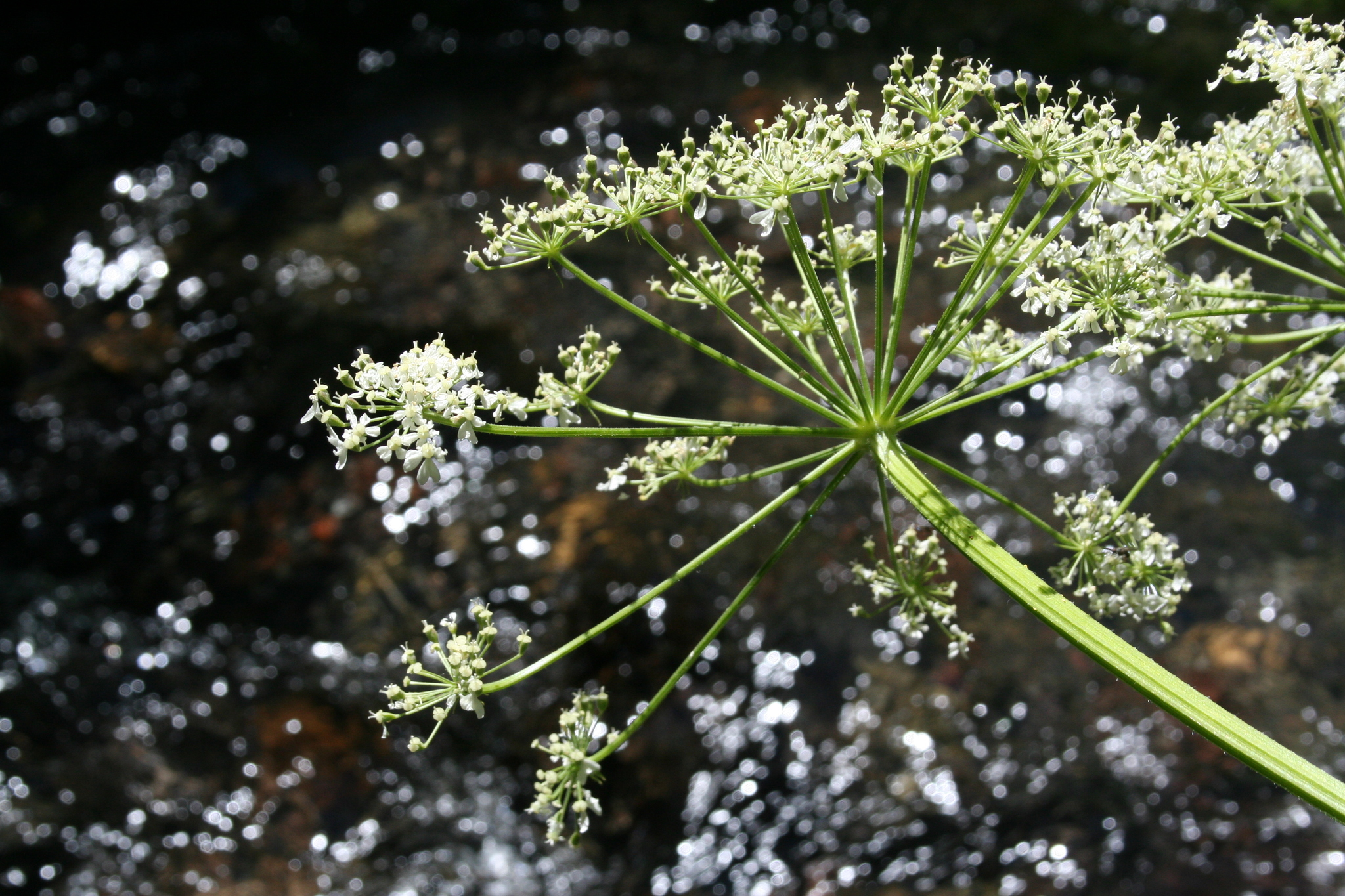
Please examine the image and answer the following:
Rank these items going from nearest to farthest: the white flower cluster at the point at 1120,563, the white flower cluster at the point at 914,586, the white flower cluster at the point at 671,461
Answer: the white flower cluster at the point at 1120,563
the white flower cluster at the point at 914,586
the white flower cluster at the point at 671,461

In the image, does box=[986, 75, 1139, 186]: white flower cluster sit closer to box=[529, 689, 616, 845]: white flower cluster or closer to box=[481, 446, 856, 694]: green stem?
box=[481, 446, 856, 694]: green stem

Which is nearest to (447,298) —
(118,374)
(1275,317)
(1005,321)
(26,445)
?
(118,374)

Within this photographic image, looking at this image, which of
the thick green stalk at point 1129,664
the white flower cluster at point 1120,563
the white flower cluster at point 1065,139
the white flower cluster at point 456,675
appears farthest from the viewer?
the white flower cluster at point 1120,563

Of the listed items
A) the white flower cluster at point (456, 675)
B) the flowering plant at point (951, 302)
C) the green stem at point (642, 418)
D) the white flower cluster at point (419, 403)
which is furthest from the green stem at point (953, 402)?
the white flower cluster at point (456, 675)

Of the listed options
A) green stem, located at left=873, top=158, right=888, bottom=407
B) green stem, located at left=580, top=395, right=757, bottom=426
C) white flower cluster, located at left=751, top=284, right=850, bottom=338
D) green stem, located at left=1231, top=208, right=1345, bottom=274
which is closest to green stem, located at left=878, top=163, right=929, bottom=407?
green stem, located at left=873, top=158, right=888, bottom=407

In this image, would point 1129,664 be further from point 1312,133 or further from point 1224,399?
point 1312,133

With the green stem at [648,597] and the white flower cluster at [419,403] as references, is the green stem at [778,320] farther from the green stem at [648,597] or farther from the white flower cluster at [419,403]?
the white flower cluster at [419,403]
